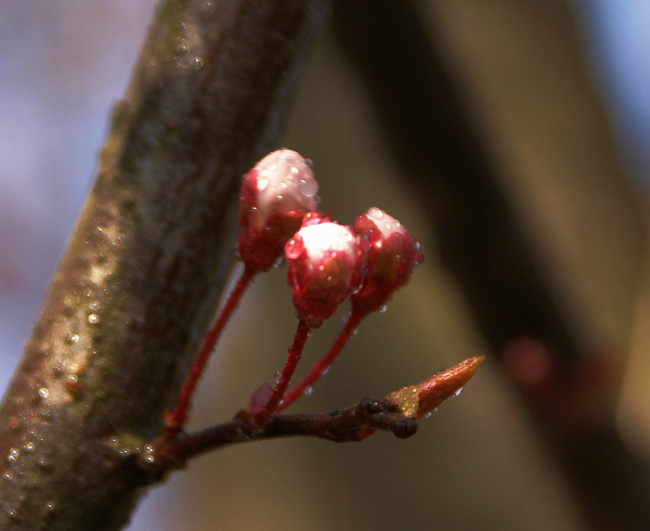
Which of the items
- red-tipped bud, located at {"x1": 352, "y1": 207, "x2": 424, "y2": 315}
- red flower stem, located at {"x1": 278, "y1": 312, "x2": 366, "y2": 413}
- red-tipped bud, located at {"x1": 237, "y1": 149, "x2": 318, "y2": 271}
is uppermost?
red-tipped bud, located at {"x1": 237, "y1": 149, "x2": 318, "y2": 271}

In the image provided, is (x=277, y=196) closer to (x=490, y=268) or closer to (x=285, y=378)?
(x=285, y=378)

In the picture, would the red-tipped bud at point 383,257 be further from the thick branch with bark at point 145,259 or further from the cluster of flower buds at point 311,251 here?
the thick branch with bark at point 145,259

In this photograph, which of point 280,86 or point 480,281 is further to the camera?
point 480,281

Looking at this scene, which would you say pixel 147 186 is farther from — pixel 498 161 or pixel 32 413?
pixel 498 161

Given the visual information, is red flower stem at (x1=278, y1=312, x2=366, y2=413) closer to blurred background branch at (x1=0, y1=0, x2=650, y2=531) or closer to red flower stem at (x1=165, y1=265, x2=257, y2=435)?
red flower stem at (x1=165, y1=265, x2=257, y2=435)

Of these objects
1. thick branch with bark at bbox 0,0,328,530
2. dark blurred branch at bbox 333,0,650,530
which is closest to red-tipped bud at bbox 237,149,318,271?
thick branch with bark at bbox 0,0,328,530

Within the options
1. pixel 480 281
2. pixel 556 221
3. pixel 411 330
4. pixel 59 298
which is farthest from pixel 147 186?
pixel 411 330
